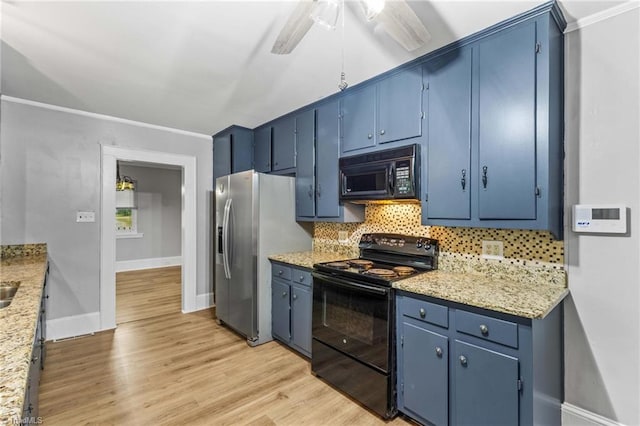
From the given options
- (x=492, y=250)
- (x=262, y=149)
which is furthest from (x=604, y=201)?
(x=262, y=149)

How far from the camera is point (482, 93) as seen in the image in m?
1.90

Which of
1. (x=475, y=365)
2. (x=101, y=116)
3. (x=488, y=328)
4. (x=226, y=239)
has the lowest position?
(x=475, y=365)

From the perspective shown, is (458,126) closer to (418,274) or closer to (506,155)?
(506,155)

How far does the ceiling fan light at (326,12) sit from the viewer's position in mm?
1255

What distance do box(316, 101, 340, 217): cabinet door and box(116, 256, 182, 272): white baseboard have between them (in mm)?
5771

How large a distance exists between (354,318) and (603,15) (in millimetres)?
2333

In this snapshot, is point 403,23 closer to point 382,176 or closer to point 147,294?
point 382,176

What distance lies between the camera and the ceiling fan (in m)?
1.27

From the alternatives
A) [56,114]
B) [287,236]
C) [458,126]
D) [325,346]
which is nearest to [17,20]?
[56,114]

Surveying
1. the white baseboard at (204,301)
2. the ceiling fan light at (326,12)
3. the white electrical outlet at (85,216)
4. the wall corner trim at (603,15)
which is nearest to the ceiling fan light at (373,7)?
the ceiling fan light at (326,12)

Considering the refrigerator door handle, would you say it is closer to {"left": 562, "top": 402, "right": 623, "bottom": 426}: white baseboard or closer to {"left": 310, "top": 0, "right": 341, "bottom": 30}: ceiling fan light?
{"left": 310, "top": 0, "right": 341, "bottom": 30}: ceiling fan light

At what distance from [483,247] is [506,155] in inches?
26.8

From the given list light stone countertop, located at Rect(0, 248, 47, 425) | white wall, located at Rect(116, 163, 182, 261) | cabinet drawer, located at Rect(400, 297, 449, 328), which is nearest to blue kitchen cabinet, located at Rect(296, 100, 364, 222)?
cabinet drawer, located at Rect(400, 297, 449, 328)

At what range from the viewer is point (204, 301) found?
4.24m
